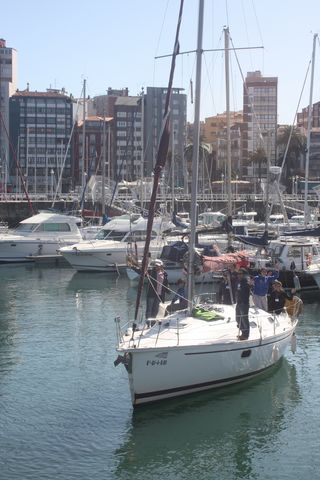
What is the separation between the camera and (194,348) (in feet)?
61.5

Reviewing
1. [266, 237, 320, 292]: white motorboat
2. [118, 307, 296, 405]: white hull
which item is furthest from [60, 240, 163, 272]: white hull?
[118, 307, 296, 405]: white hull

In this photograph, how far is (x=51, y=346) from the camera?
26.9 metres

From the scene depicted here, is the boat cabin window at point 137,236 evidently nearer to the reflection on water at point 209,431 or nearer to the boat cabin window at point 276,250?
the boat cabin window at point 276,250

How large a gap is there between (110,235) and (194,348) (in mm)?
34545

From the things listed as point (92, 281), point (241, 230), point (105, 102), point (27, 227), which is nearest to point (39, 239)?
point (27, 227)

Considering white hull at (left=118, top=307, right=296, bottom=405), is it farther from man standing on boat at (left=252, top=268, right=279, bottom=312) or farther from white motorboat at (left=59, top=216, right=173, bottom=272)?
white motorboat at (left=59, top=216, right=173, bottom=272)

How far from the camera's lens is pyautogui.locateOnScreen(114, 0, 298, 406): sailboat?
60.3ft

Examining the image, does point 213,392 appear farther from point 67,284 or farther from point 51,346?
point 67,284

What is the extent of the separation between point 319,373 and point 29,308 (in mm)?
16995

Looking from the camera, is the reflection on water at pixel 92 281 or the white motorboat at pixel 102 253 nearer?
the reflection on water at pixel 92 281

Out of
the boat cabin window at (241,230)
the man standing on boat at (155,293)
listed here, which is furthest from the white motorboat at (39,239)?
the man standing on boat at (155,293)

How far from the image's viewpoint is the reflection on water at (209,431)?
16.1m

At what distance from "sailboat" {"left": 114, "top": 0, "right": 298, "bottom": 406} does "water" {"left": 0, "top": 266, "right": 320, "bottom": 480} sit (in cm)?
53

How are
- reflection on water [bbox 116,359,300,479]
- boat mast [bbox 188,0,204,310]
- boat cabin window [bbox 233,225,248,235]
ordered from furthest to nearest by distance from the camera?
1. boat cabin window [bbox 233,225,248,235]
2. boat mast [bbox 188,0,204,310]
3. reflection on water [bbox 116,359,300,479]
